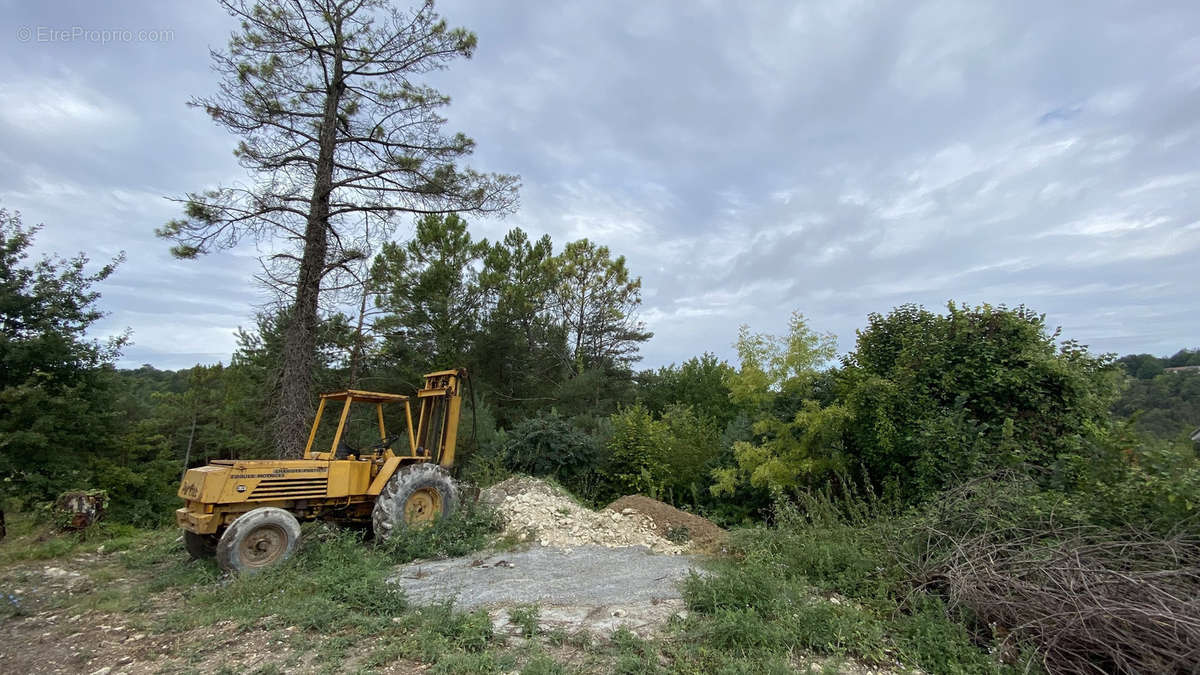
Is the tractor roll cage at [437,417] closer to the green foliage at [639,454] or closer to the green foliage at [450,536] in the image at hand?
the green foliage at [450,536]

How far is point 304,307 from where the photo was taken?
10.7 meters

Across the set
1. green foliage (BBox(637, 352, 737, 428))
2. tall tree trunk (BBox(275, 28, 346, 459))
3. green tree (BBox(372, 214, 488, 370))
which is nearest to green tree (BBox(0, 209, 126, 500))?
tall tree trunk (BBox(275, 28, 346, 459))

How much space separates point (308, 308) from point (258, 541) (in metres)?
5.57

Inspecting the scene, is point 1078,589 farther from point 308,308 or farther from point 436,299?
point 436,299

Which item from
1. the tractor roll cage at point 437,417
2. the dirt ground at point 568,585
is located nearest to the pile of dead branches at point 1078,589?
the dirt ground at point 568,585

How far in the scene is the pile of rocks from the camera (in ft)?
25.5

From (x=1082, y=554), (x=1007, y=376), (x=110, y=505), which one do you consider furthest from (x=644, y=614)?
(x=110, y=505)

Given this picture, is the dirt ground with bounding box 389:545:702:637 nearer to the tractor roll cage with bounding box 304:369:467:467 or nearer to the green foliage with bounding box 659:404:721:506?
the tractor roll cage with bounding box 304:369:467:467

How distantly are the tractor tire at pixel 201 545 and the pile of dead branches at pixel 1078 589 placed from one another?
7.40 meters

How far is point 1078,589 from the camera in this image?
4004 mm

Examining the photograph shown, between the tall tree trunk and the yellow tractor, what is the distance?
9.57 feet

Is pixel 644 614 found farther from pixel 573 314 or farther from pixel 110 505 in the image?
pixel 573 314

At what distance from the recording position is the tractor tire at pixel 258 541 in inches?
231

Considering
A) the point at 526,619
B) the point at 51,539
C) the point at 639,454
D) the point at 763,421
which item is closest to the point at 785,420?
the point at 763,421
